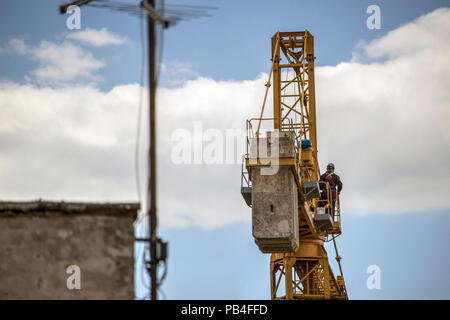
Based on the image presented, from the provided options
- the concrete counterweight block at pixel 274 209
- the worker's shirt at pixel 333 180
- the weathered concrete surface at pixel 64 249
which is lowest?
the weathered concrete surface at pixel 64 249

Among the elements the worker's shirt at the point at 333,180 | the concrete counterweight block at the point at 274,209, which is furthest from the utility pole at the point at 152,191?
the worker's shirt at the point at 333,180

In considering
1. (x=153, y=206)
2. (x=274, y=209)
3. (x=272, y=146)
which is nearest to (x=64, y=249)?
(x=153, y=206)

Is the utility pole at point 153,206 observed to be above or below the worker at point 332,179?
below

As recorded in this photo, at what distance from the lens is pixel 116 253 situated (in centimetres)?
1238

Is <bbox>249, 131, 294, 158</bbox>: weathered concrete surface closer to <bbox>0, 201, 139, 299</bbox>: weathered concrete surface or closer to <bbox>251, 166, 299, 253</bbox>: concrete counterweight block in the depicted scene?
<bbox>251, 166, 299, 253</bbox>: concrete counterweight block

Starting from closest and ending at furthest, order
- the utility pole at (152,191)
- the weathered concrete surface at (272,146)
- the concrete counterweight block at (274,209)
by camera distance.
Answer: the utility pole at (152,191) < the concrete counterweight block at (274,209) < the weathered concrete surface at (272,146)

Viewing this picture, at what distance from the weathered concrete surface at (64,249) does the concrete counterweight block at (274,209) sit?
9.51 meters

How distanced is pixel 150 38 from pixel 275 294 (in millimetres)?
21267

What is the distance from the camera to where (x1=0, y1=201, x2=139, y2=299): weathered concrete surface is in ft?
40.4

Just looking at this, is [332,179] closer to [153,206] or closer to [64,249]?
[64,249]

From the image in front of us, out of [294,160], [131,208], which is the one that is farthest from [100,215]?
[294,160]

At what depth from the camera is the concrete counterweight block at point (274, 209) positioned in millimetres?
21703

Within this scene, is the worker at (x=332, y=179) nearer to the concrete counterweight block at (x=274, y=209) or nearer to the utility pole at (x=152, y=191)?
the concrete counterweight block at (x=274, y=209)
